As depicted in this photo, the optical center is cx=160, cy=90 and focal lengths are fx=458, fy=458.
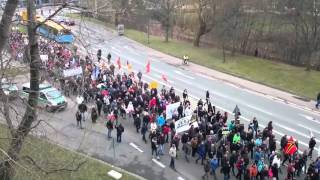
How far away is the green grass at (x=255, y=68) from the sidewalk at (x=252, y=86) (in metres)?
0.70

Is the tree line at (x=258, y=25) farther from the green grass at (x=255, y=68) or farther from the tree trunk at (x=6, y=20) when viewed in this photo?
the tree trunk at (x=6, y=20)

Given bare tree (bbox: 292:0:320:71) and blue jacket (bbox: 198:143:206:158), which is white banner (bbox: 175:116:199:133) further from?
bare tree (bbox: 292:0:320:71)

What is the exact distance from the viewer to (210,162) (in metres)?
19.7

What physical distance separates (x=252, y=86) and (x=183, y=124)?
1604 centimetres

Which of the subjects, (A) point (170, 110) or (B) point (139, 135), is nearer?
(B) point (139, 135)

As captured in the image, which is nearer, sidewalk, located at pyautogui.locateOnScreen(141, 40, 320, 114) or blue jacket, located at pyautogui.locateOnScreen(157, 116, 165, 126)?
blue jacket, located at pyautogui.locateOnScreen(157, 116, 165, 126)

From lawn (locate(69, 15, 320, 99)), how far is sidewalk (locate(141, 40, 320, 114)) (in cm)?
67

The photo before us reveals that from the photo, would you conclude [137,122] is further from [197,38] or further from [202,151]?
[197,38]

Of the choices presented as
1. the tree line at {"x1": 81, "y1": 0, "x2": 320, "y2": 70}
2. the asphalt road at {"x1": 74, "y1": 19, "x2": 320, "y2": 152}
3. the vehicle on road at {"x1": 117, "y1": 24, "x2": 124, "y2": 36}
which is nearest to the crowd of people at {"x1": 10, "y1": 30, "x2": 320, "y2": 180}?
the asphalt road at {"x1": 74, "y1": 19, "x2": 320, "y2": 152}

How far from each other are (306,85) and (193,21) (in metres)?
21.5

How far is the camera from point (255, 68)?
42031 millimetres

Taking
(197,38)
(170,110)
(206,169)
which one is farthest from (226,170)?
(197,38)

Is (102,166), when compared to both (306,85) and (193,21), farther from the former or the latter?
(193,21)

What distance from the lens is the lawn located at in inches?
1441
